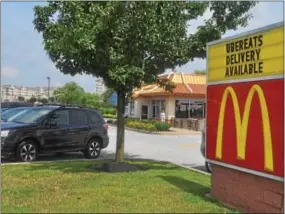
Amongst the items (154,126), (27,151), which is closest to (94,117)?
(27,151)

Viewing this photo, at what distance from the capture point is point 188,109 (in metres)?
39.4

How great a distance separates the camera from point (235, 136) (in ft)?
22.1

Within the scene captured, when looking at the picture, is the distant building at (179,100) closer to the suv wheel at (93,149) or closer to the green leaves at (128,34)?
the suv wheel at (93,149)

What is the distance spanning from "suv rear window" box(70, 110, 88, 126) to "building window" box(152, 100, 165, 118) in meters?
25.7

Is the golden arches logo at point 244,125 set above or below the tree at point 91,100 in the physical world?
below

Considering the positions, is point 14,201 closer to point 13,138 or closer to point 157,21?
point 157,21

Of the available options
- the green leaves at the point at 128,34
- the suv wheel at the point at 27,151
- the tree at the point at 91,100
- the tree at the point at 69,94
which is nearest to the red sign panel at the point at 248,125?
the green leaves at the point at 128,34

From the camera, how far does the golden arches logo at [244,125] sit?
5.98 metres

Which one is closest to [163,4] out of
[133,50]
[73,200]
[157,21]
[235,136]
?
Result: [157,21]

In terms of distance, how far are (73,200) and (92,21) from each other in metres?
4.33

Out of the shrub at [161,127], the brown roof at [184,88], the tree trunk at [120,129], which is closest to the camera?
the tree trunk at [120,129]

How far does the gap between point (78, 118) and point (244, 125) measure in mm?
8394

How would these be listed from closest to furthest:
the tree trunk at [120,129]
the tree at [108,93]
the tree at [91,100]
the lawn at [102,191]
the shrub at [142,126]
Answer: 1. the lawn at [102,191]
2. the tree trunk at [120,129]
3. the tree at [108,93]
4. the shrub at [142,126]
5. the tree at [91,100]

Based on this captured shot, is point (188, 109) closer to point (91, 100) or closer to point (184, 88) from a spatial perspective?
point (184, 88)
